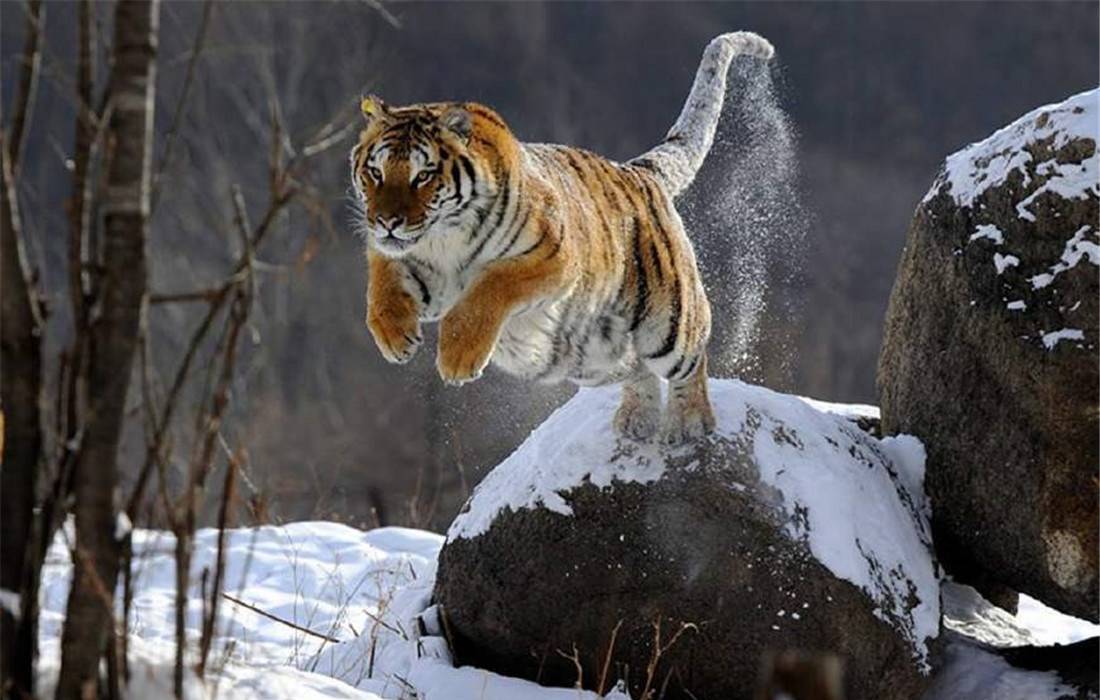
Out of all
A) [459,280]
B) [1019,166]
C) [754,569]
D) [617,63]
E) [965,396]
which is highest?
[617,63]

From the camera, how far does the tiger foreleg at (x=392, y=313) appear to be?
398 centimetres

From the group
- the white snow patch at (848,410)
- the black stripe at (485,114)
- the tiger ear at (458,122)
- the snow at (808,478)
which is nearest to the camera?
the tiger ear at (458,122)

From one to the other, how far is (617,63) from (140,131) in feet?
58.1

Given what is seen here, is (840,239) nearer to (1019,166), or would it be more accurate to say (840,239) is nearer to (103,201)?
(1019,166)

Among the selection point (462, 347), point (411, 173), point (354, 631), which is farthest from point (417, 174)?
point (354, 631)

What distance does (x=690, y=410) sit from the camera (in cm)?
499

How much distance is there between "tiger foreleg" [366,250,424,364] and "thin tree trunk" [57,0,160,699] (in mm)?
1376

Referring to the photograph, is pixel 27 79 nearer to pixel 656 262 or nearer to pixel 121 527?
pixel 121 527

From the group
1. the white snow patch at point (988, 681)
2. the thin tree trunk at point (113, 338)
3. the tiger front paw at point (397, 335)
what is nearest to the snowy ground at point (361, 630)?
the white snow patch at point (988, 681)

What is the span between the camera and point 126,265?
102 inches

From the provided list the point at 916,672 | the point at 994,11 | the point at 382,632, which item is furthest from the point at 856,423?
the point at 994,11

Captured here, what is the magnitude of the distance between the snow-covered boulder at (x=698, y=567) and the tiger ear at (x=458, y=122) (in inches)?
48.4

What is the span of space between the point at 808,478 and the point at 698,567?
19.0 inches

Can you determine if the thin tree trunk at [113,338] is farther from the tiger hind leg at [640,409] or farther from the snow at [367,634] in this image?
the tiger hind leg at [640,409]
